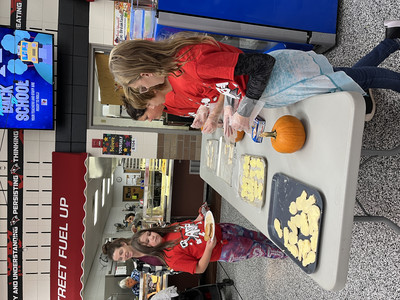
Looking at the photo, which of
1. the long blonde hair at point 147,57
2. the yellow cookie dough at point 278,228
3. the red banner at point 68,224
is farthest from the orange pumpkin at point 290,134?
the red banner at point 68,224

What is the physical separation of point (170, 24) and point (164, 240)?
1720 millimetres

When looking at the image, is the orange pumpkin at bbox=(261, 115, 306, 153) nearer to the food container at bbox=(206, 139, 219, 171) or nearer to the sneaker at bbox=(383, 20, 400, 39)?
the sneaker at bbox=(383, 20, 400, 39)

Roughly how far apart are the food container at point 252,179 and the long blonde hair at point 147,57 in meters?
0.74

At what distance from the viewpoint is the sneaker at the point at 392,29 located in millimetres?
1543

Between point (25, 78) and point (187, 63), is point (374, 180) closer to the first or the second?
point (187, 63)

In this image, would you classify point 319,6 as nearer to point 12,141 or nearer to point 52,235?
point 12,141

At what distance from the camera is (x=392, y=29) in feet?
5.16

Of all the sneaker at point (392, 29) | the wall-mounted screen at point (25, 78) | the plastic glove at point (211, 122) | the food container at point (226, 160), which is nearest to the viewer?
the sneaker at point (392, 29)

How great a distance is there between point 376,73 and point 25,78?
11.2 ft

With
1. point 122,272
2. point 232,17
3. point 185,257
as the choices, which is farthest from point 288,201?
point 122,272

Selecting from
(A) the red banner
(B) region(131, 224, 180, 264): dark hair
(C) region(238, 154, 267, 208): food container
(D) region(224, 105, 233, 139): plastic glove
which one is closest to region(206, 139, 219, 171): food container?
(C) region(238, 154, 267, 208): food container

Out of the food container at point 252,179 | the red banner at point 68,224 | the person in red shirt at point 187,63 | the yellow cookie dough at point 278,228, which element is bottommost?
the red banner at point 68,224

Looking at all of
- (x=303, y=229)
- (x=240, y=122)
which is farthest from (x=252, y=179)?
(x=303, y=229)

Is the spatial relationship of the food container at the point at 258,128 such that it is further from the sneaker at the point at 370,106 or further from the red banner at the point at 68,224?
the red banner at the point at 68,224
